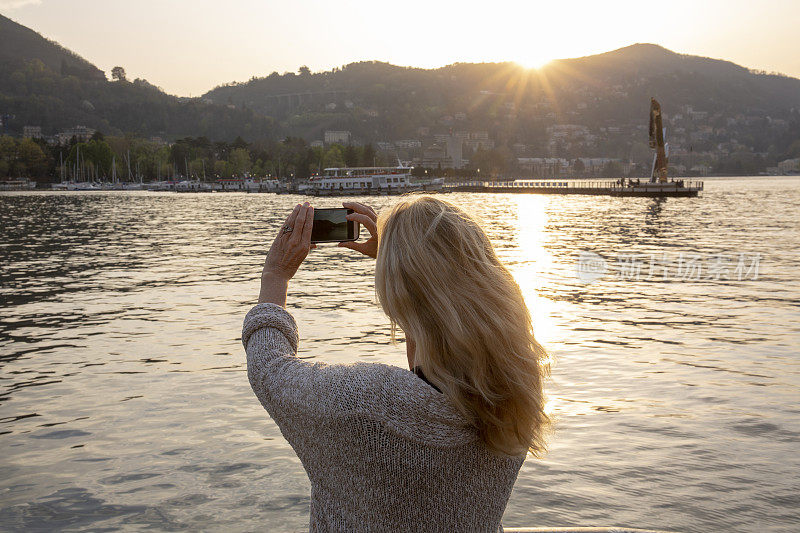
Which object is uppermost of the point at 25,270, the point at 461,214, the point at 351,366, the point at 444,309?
the point at 461,214

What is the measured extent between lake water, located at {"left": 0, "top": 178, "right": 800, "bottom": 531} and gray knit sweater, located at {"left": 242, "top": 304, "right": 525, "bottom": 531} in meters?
0.70

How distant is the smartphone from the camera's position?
237 cm

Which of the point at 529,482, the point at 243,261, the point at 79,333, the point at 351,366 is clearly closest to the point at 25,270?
the point at 243,261

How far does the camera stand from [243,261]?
2877 centimetres

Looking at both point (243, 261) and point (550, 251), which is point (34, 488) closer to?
point (243, 261)

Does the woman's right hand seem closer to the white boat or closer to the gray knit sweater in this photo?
the gray knit sweater

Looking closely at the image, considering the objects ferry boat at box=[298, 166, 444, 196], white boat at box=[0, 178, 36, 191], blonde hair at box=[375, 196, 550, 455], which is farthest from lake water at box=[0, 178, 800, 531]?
white boat at box=[0, 178, 36, 191]

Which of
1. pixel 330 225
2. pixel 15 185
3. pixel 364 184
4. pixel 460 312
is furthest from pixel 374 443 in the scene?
pixel 15 185

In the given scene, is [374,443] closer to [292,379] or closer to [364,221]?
[292,379]

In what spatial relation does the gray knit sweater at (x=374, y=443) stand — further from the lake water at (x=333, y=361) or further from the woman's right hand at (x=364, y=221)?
the lake water at (x=333, y=361)

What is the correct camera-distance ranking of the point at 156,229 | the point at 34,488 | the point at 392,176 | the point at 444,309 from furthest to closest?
1. the point at 392,176
2. the point at 156,229
3. the point at 34,488
4. the point at 444,309

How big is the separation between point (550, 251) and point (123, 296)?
20.5 metres

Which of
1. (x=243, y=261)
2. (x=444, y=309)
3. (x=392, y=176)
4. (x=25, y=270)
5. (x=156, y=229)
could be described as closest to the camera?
(x=444, y=309)

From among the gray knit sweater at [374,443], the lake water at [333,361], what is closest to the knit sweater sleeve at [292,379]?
the gray knit sweater at [374,443]
